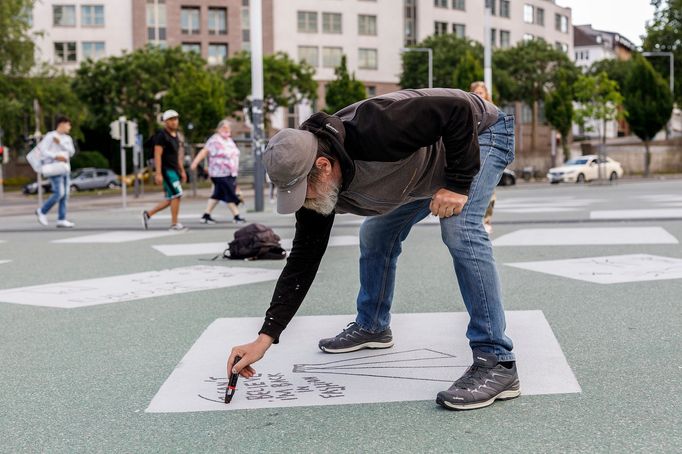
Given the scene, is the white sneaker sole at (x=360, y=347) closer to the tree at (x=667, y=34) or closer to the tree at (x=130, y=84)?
the tree at (x=130, y=84)

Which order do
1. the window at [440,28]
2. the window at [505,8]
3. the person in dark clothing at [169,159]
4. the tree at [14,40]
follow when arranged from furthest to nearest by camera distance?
1. the window at [505,8]
2. the window at [440,28]
3. the tree at [14,40]
4. the person in dark clothing at [169,159]

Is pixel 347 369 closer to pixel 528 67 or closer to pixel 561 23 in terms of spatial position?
pixel 528 67

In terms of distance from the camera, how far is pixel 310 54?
225 ft

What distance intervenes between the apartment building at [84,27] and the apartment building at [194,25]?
114cm

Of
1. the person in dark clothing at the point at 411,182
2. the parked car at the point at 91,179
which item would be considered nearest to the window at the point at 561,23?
the parked car at the point at 91,179

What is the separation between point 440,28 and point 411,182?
72962 mm

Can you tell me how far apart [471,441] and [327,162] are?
1067mm

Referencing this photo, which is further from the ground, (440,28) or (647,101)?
(440,28)

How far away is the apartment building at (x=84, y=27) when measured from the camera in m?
66.5

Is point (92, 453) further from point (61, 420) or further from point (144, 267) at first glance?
point (144, 267)

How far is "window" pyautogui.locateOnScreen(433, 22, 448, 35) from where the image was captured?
7362 cm

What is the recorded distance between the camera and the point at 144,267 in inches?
326

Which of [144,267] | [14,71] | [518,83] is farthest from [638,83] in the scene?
[144,267]

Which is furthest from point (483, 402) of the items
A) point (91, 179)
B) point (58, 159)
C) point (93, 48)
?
point (93, 48)
